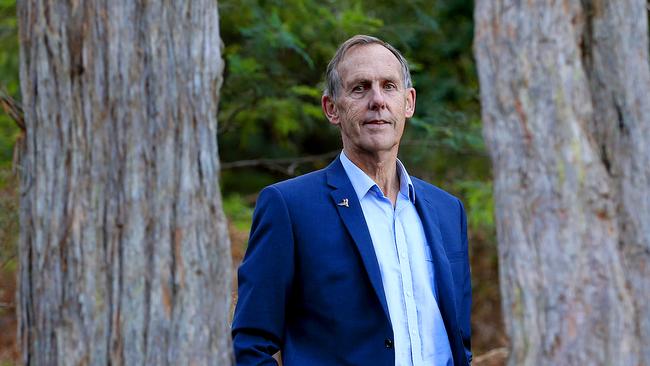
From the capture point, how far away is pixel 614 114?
3.00 metres

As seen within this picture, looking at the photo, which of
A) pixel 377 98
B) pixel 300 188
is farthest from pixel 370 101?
pixel 300 188

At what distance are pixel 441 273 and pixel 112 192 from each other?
1470 millimetres

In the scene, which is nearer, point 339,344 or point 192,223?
point 192,223

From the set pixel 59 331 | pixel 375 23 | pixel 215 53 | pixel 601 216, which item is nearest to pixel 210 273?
pixel 59 331

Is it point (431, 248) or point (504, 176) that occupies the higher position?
point (504, 176)

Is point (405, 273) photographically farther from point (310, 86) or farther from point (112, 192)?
point (310, 86)

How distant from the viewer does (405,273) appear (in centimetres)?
374

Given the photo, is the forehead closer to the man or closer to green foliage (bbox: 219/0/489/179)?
the man

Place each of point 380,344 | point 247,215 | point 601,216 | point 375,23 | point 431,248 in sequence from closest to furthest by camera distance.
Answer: point 601,216
point 380,344
point 431,248
point 375,23
point 247,215

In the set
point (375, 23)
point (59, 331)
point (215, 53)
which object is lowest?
point (59, 331)

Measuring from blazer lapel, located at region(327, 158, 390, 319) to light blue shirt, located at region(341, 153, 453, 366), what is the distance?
39 mm

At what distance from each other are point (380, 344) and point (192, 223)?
998 mm

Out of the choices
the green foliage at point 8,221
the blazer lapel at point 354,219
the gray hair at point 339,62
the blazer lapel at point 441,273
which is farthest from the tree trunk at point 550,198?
the green foliage at point 8,221

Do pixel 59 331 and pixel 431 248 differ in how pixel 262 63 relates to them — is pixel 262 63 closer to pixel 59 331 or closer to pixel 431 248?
pixel 431 248
